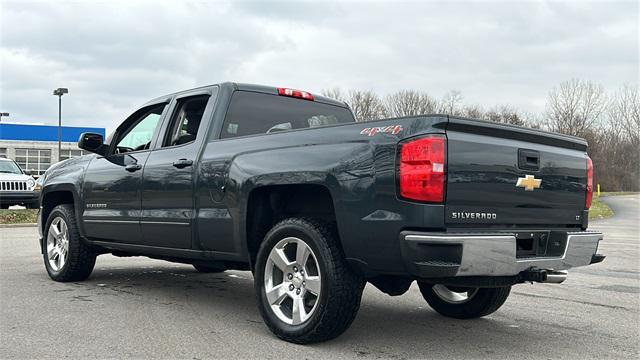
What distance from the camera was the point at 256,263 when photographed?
4.56m

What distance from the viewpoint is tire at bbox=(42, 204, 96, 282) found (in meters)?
6.71

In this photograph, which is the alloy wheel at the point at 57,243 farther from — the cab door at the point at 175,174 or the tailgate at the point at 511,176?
the tailgate at the point at 511,176

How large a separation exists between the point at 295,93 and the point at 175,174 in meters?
1.43

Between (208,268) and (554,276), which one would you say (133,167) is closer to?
(208,268)

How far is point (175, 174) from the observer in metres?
5.32

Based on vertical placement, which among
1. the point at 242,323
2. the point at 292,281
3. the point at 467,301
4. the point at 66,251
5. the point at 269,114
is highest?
the point at 269,114

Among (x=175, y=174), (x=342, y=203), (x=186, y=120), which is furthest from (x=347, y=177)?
(x=186, y=120)

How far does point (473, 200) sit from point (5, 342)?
10.8 ft

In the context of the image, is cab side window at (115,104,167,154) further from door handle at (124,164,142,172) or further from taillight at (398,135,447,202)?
taillight at (398,135,447,202)

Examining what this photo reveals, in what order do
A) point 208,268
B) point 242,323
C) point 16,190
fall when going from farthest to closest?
point 16,190 → point 208,268 → point 242,323

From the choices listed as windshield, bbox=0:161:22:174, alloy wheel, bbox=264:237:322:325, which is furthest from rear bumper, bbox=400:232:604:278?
windshield, bbox=0:161:22:174

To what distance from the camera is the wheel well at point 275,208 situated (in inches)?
178

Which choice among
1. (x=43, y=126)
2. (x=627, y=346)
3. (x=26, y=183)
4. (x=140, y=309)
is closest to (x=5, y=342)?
(x=140, y=309)

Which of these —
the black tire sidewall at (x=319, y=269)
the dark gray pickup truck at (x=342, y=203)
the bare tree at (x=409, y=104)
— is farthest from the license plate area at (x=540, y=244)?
the bare tree at (x=409, y=104)
